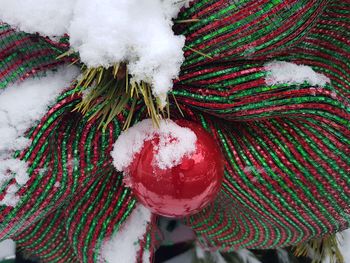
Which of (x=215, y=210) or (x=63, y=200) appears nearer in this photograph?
(x=63, y=200)

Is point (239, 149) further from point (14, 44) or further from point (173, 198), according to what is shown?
point (14, 44)

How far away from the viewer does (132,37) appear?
379 millimetres

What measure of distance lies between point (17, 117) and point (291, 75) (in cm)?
28

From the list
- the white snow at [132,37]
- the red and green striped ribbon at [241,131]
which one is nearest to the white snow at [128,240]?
the red and green striped ribbon at [241,131]

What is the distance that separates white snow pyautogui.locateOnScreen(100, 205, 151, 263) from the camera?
1.83 ft

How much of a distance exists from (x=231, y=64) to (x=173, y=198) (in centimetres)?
15

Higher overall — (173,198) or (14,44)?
(14,44)

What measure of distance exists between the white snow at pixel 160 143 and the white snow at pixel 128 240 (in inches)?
4.8

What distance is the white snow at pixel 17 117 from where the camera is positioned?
439mm

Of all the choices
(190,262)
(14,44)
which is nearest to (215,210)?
(190,262)

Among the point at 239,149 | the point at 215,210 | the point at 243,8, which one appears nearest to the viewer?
the point at 243,8

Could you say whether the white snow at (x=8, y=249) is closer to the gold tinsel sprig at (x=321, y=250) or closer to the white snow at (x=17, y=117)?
the white snow at (x=17, y=117)

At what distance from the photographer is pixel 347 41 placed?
Result: 19.5 inches

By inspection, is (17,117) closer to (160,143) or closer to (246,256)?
(160,143)
